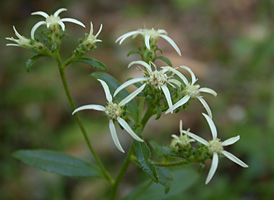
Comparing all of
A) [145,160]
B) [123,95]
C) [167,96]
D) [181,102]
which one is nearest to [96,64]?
[123,95]

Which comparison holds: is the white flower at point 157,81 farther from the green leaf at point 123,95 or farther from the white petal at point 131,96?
the green leaf at point 123,95

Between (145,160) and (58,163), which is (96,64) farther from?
(58,163)

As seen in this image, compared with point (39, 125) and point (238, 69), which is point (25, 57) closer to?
point (39, 125)

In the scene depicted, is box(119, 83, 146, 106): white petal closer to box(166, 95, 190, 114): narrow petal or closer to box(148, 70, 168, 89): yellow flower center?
box(148, 70, 168, 89): yellow flower center

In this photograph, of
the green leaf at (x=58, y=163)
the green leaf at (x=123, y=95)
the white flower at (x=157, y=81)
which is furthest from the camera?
the green leaf at (x=58, y=163)

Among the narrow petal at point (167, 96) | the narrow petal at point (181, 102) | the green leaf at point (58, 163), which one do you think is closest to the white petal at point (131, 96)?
the narrow petal at point (167, 96)
